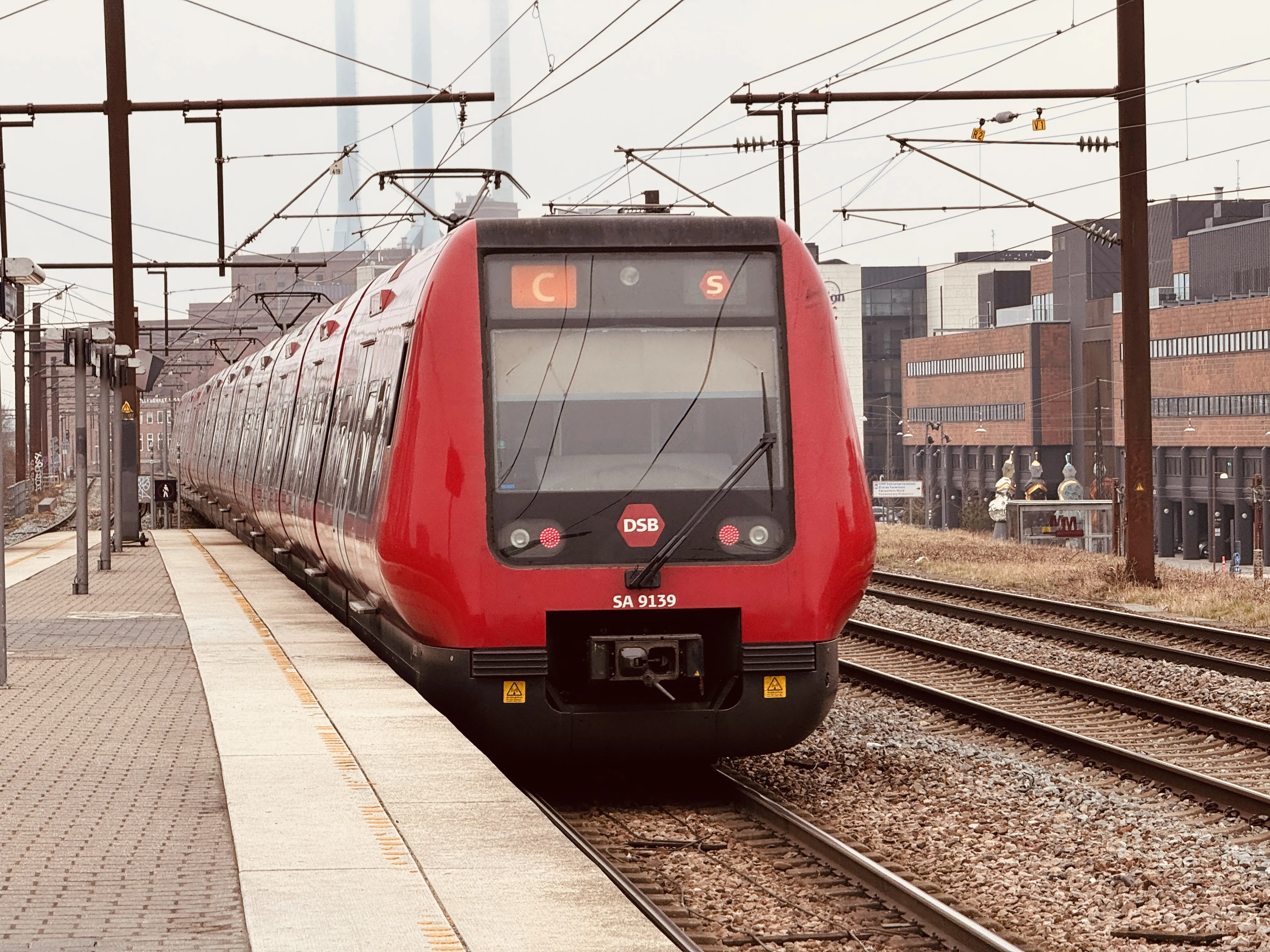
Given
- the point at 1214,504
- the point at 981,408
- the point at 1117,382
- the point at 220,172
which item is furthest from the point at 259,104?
the point at 981,408

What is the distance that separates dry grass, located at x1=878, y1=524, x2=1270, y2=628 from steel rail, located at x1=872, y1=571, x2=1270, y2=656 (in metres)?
0.72

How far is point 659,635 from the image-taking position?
9180 millimetres

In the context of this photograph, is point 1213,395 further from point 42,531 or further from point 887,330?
point 42,531

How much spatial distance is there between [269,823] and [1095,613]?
47.3 feet

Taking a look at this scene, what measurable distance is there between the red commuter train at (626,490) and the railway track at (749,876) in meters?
0.40

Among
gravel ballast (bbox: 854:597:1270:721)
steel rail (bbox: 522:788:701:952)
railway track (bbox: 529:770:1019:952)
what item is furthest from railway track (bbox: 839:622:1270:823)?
steel rail (bbox: 522:788:701:952)

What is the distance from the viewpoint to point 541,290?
9.58 meters

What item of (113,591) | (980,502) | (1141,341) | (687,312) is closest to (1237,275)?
(980,502)

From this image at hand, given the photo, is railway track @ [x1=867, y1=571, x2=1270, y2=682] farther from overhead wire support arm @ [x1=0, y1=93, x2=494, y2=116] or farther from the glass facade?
the glass facade

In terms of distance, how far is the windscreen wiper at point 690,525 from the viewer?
360 inches

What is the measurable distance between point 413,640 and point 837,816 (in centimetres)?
250

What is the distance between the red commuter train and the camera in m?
9.19

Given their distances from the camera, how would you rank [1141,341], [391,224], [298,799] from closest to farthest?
[298,799], [1141,341], [391,224]

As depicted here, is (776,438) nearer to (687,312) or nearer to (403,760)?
(687,312)
